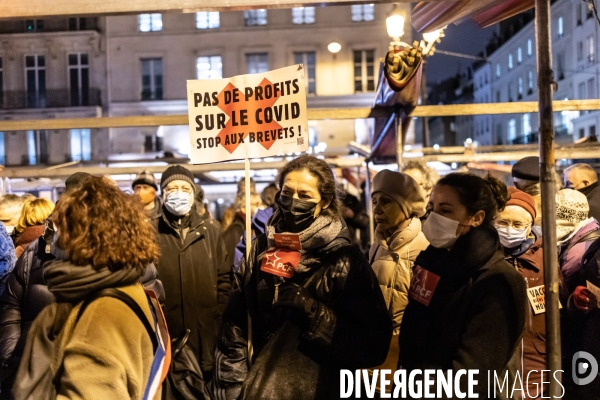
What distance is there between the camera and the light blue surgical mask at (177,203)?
541cm

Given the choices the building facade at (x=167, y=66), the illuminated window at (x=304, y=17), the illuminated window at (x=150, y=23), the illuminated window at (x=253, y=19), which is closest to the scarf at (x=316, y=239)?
the building facade at (x=167, y=66)

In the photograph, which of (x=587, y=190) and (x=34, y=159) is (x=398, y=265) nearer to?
(x=587, y=190)

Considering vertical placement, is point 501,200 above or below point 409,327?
above

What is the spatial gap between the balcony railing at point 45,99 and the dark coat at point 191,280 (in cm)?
3615

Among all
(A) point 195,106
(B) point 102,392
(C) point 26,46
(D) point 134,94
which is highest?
(C) point 26,46

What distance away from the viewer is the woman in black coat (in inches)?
113

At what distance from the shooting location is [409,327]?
127 inches

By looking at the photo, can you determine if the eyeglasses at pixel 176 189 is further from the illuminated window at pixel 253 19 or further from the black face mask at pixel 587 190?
the illuminated window at pixel 253 19

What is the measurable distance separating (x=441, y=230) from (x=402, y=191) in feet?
3.21

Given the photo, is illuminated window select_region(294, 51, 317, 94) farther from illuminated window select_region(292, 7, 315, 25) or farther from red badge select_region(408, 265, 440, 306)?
red badge select_region(408, 265, 440, 306)

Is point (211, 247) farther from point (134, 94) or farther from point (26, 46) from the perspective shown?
point (26, 46)

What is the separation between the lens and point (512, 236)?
14.3 ft

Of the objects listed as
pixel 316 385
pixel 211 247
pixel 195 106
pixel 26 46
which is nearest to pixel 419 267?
pixel 316 385

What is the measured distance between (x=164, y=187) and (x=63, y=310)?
2.98 meters
